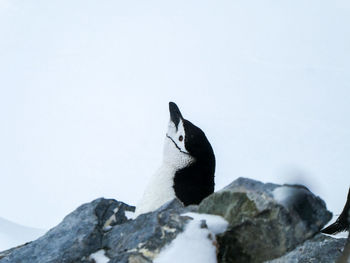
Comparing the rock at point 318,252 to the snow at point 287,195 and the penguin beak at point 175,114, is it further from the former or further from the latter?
the penguin beak at point 175,114

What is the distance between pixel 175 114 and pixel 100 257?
2.42 m

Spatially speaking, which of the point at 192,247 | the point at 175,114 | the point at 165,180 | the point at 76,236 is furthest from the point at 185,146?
the point at 192,247

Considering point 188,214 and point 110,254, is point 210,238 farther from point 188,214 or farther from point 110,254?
point 110,254

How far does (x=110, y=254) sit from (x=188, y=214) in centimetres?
63

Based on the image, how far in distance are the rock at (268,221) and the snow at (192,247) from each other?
0.13 m

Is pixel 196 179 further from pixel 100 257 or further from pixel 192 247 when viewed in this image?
pixel 192 247

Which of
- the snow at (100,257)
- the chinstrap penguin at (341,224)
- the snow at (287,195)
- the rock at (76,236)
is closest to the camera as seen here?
the snow at (287,195)

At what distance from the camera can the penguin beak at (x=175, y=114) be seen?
624 cm

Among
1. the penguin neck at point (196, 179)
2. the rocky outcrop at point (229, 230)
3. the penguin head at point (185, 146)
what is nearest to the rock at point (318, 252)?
the penguin neck at point (196, 179)

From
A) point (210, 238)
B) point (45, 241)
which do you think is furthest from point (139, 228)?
point (45, 241)

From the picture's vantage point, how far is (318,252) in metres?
5.37

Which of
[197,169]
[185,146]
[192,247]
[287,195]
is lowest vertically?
[192,247]

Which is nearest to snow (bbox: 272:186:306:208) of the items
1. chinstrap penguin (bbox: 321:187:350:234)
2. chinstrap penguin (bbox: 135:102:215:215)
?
chinstrap penguin (bbox: 135:102:215:215)

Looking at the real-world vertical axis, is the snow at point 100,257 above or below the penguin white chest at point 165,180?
below
